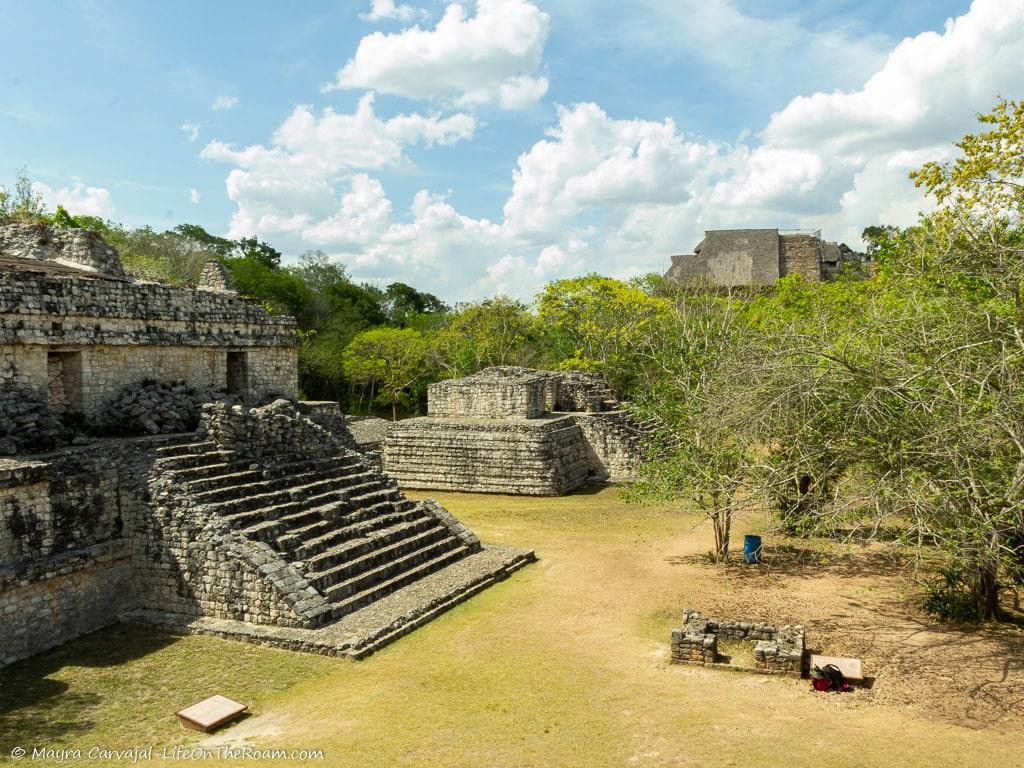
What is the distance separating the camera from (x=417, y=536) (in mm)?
12609

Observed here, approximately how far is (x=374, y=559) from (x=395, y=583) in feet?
1.61

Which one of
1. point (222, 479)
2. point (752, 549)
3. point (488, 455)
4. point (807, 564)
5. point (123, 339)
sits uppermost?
point (123, 339)

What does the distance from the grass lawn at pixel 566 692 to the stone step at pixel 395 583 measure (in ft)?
3.46

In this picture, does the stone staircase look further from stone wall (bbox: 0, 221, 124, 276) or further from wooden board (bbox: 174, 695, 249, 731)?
stone wall (bbox: 0, 221, 124, 276)

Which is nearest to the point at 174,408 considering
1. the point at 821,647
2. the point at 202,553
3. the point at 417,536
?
the point at 202,553

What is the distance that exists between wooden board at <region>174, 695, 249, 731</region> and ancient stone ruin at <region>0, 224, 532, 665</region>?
62.8 inches

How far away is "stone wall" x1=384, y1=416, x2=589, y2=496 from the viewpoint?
752 inches

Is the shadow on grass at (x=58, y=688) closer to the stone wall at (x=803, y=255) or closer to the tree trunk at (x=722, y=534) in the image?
the tree trunk at (x=722, y=534)

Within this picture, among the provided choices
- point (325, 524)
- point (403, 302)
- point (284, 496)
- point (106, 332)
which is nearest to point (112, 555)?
point (284, 496)

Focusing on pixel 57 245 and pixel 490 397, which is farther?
pixel 490 397

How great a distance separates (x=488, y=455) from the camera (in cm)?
1945

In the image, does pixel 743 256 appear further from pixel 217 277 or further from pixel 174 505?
pixel 174 505

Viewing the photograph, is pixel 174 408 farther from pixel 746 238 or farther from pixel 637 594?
pixel 746 238

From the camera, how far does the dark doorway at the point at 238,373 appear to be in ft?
52.1
